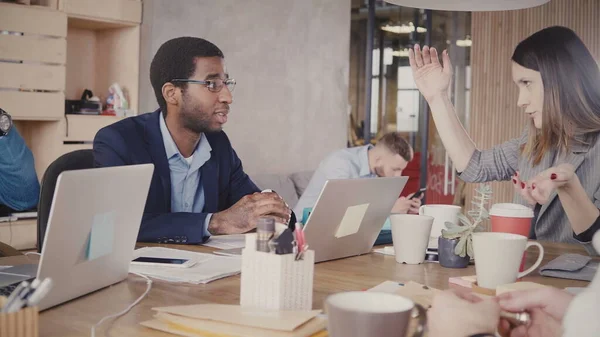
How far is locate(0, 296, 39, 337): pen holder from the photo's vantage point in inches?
37.2

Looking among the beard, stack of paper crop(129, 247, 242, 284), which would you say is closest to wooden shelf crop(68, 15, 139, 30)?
the beard

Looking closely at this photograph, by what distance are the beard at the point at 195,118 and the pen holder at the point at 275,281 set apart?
1347mm

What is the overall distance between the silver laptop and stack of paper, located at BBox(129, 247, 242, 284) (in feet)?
0.67

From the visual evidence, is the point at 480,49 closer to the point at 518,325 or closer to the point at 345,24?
the point at 345,24

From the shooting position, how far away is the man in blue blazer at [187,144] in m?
2.27

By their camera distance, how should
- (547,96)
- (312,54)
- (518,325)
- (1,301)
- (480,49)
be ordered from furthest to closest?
(480,49)
(312,54)
(547,96)
(518,325)
(1,301)

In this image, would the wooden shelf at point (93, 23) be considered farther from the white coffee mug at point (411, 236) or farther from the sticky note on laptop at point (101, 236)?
the sticky note on laptop at point (101, 236)

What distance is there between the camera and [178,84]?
2.57 meters

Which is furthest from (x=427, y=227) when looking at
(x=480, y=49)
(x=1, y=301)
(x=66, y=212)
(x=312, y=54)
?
(x=480, y=49)

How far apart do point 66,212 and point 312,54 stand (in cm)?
441

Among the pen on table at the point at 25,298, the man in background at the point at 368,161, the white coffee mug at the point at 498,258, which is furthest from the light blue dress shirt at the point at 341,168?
the pen on table at the point at 25,298

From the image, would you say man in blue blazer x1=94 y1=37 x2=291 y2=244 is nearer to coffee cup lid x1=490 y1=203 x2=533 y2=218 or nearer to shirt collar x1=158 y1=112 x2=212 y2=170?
shirt collar x1=158 y1=112 x2=212 y2=170

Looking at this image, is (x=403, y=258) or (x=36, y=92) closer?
(x=403, y=258)

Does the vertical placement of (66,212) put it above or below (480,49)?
below
